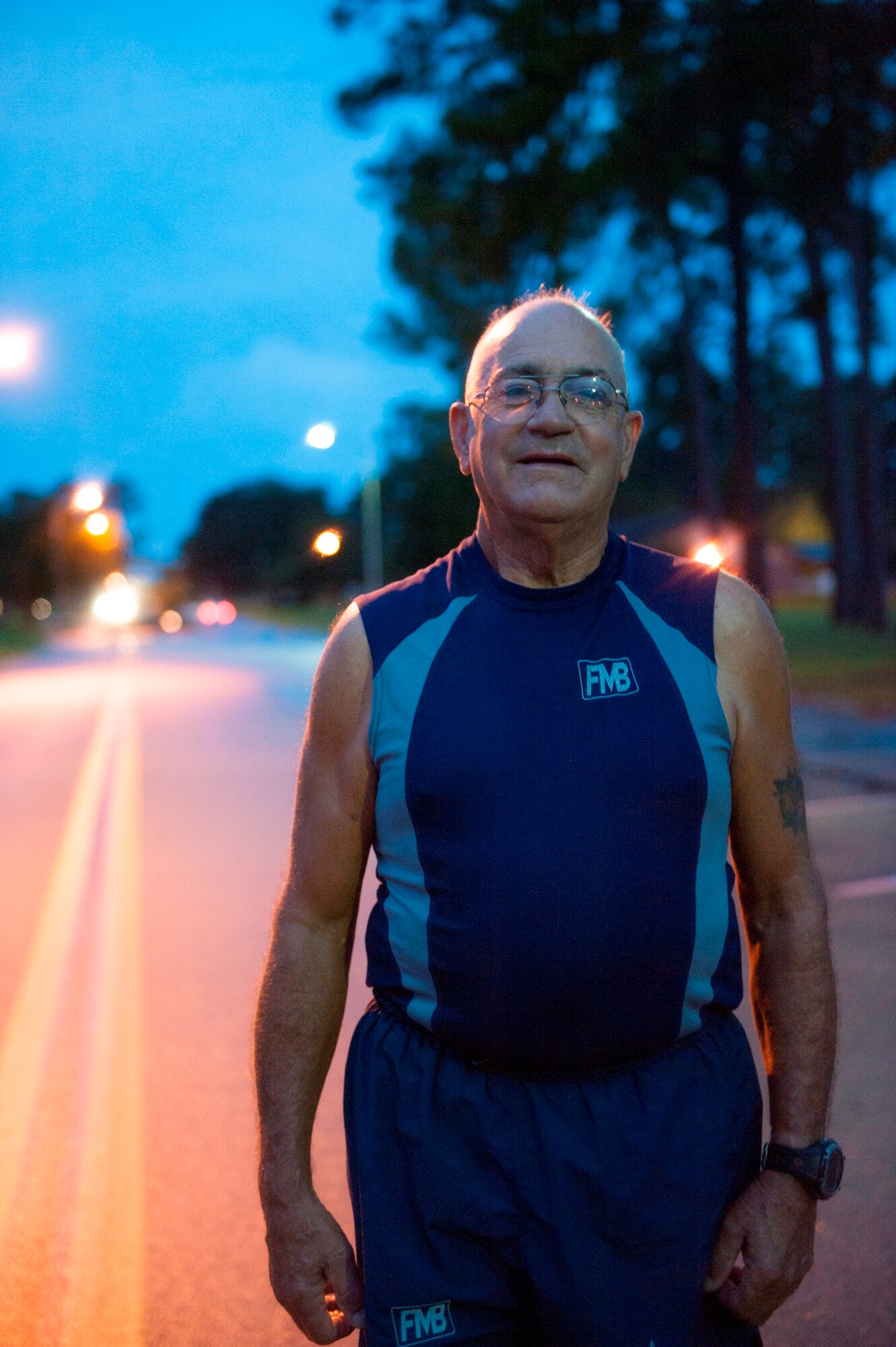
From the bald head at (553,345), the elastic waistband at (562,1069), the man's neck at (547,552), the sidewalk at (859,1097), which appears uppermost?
the bald head at (553,345)

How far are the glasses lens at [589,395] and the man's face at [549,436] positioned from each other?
0.04 feet

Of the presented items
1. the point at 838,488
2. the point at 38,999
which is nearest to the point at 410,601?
the point at 38,999

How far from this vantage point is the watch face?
78.0 inches

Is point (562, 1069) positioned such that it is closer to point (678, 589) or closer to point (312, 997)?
point (312, 997)

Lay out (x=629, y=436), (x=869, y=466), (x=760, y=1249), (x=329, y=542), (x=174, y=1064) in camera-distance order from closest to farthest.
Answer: (x=760, y=1249) → (x=629, y=436) → (x=329, y=542) → (x=174, y=1064) → (x=869, y=466)

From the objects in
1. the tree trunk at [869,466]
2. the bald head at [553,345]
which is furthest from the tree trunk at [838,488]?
the bald head at [553,345]

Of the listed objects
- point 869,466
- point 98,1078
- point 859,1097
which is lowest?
point 859,1097

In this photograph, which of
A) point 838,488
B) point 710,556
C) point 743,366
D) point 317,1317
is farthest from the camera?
point 838,488

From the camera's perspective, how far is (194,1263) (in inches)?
138

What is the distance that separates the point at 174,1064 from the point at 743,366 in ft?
70.1

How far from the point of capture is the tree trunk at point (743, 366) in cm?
2316

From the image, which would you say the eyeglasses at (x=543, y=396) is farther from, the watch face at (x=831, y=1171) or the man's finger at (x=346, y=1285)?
the man's finger at (x=346, y=1285)

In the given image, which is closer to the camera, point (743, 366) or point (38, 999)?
point (38, 999)

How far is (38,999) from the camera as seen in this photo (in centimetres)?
603
